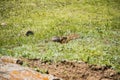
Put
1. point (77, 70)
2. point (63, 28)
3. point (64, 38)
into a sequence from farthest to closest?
1. point (63, 28)
2. point (64, 38)
3. point (77, 70)

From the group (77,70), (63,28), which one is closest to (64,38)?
(63,28)

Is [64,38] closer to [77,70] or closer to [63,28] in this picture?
[63,28]

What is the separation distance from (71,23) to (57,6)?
9.89 metres

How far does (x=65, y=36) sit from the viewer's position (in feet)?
89.4

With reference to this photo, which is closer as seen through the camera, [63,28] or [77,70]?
[77,70]

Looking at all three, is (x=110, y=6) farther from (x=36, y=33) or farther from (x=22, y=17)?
(x=36, y=33)

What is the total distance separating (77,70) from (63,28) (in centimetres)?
1362

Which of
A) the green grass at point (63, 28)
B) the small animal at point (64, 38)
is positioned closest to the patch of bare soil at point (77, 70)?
the green grass at point (63, 28)

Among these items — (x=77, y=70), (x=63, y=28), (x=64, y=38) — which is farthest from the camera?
(x=63, y=28)

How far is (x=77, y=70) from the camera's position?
57.6 feet

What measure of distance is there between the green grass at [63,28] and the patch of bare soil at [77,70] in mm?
563

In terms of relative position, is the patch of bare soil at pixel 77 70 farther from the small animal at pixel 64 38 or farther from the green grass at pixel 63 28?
the small animal at pixel 64 38

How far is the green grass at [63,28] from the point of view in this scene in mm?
20125

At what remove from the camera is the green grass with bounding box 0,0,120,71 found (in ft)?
66.0
